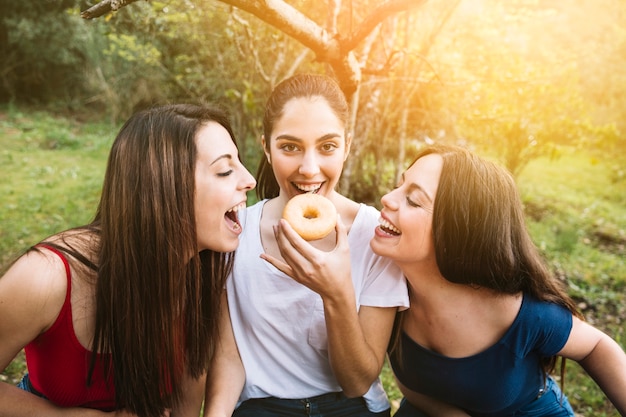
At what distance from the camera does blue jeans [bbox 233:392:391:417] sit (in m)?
2.26

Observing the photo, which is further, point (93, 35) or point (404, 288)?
point (93, 35)

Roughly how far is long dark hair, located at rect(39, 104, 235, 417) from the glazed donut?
17.1 inches

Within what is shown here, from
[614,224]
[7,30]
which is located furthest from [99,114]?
[614,224]

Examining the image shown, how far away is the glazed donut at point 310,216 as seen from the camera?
6.47 ft

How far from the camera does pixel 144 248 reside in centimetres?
194

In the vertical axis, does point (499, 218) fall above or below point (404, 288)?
above

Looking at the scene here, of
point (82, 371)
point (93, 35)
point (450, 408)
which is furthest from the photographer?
point (93, 35)

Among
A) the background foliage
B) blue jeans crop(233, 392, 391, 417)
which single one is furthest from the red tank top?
the background foliage

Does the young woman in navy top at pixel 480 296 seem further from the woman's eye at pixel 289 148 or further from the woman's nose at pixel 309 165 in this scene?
the woman's eye at pixel 289 148

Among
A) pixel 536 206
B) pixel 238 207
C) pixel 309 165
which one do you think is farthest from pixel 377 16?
pixel 536 206

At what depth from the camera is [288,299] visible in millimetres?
2209

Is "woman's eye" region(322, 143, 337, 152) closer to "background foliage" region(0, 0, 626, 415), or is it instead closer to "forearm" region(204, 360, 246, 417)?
"background foliage" region(0, 0, 626, 415)

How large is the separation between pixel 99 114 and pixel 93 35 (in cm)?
285

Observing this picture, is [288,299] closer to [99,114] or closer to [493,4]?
[493,4]
